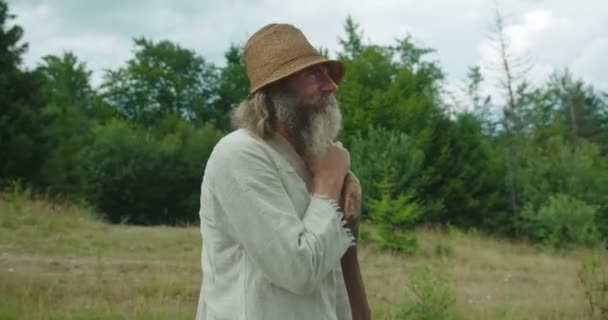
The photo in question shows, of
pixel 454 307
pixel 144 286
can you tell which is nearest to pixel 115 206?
pixel 144 286

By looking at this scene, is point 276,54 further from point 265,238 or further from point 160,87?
point 160,87

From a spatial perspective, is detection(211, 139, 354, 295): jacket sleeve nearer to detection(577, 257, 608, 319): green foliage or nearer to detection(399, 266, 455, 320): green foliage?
detection(399, 266, 455, 320): green foliage

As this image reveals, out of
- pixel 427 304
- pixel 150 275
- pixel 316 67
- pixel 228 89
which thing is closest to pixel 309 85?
pixel 316 67

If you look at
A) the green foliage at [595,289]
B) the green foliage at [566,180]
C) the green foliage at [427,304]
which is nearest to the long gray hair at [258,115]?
the green foliage at [427,304]

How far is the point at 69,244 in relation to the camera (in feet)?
37.6

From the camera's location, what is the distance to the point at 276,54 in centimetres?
179

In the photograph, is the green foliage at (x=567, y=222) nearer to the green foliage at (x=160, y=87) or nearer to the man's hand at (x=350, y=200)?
the man's hand at (x=350, y=200)

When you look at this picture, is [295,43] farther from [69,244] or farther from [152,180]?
[152,180]

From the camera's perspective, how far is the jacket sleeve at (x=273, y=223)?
1.56 m

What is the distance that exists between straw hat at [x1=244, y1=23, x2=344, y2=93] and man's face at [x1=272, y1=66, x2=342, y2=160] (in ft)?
0.16

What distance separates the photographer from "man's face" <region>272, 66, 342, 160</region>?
184 centimetres

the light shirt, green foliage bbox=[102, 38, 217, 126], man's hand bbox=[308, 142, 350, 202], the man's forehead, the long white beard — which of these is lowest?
the light shirt

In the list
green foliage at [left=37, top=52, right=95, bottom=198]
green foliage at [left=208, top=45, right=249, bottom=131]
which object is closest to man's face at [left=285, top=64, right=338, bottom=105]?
green foliage at [left=37, top=52, right=95, bottom=198]

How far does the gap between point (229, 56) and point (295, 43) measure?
163ft
